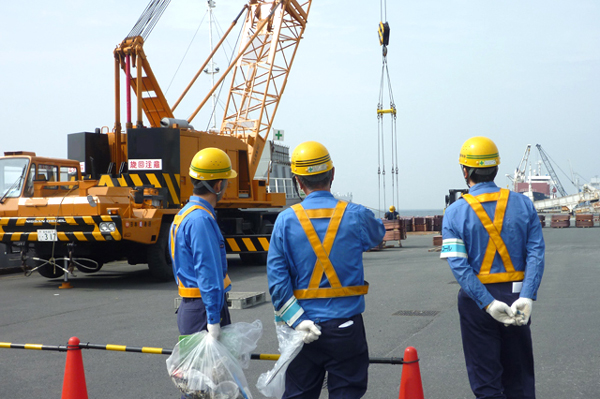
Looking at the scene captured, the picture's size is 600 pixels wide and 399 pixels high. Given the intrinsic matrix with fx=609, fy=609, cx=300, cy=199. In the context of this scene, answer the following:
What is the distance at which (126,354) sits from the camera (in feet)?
22.9

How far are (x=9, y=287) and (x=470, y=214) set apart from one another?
1203 centimetres

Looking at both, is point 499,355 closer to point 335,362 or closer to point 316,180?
point 335,362

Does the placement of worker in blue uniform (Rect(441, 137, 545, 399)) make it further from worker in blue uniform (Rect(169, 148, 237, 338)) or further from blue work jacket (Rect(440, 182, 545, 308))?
worker in blue uniform (Rect(169, 148, 237, 338))

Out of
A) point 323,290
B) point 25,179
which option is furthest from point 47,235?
point 323,290

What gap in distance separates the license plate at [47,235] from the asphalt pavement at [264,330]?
108 cm

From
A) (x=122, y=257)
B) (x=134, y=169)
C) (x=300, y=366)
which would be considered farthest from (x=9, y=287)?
(x=300, y=366)

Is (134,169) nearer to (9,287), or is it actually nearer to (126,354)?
(9,287)

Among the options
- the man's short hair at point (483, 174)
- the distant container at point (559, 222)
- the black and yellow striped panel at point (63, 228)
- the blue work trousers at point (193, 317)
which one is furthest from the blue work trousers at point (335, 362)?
the distant container at point (559, 222)

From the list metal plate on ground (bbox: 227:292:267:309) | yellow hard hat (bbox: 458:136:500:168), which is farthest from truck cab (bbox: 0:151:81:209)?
yellow hard hat (bbox: 458:136:500:168)

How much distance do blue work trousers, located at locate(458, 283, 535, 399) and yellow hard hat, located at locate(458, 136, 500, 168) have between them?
81cm

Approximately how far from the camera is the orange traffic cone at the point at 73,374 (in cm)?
450

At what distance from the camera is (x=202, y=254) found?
149 inches

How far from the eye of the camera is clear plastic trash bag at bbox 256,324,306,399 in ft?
10.7

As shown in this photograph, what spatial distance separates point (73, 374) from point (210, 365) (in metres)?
1.40
